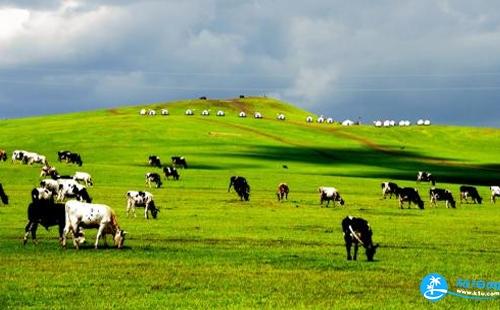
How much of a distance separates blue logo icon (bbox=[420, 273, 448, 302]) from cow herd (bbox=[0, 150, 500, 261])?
4.54 metres

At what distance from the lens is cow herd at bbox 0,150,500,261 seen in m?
27.2

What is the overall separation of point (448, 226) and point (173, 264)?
2313cm

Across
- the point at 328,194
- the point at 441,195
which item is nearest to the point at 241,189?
the point at 328,194

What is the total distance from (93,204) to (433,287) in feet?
46.9

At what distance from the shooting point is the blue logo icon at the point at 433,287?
19.7 meters

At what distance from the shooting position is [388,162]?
368ft

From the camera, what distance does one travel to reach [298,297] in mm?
19250

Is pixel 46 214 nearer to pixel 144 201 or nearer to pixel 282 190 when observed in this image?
pixel 144 201

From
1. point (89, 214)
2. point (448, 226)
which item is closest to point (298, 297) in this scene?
point (89, 214)

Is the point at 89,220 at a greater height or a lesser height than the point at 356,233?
greater

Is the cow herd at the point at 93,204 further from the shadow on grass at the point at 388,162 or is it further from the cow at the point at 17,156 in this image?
the shadow on grass at the point at 388,162

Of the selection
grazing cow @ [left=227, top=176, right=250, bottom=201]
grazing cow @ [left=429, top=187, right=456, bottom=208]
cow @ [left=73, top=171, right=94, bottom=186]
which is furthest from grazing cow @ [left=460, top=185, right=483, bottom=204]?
Answer: cow @ [left=73, top=171, right=94, bottom=186]

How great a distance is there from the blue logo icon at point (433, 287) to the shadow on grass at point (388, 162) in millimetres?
68354

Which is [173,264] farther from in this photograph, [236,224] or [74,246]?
[236,224]
